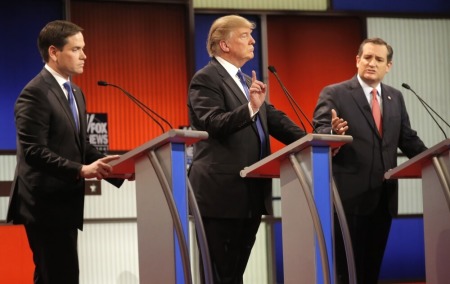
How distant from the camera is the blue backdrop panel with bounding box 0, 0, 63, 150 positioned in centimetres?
595

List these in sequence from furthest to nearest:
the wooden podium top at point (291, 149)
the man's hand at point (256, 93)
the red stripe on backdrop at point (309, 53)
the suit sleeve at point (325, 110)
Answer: the red stripe on backdrop at point (309, 53)
the suit sleeve at point (325, 110)
the man's hand at point (256, 93)
the wooden podium top at point (291, 149)

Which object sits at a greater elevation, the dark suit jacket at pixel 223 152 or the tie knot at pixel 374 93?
the tie knot at pixel 374 93

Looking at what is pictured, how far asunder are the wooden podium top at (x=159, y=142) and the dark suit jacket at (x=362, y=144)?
1396 mm

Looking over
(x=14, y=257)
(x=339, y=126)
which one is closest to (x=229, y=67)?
(x=339, y=126)

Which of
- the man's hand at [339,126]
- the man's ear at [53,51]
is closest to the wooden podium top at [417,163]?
the man's hand at [339,126]

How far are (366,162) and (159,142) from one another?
1686mm

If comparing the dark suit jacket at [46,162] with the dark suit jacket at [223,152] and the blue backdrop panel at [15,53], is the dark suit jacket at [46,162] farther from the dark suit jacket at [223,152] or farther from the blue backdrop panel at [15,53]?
the blue backdrop panel at [15,53]

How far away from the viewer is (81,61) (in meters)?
3.74

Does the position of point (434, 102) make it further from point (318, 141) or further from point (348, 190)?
point (318, 141)

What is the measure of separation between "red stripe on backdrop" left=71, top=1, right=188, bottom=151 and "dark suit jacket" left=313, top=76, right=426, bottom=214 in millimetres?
2061

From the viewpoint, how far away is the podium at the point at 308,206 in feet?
10.3

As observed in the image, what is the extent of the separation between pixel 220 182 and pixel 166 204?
719 millimetres

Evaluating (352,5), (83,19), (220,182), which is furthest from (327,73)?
(220,182)

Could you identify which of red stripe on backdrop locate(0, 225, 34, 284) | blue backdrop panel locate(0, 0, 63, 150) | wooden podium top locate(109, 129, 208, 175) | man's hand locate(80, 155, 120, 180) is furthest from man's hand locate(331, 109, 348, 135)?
Answer: blue backdrop panel locate(0, 0, 63, 150)
